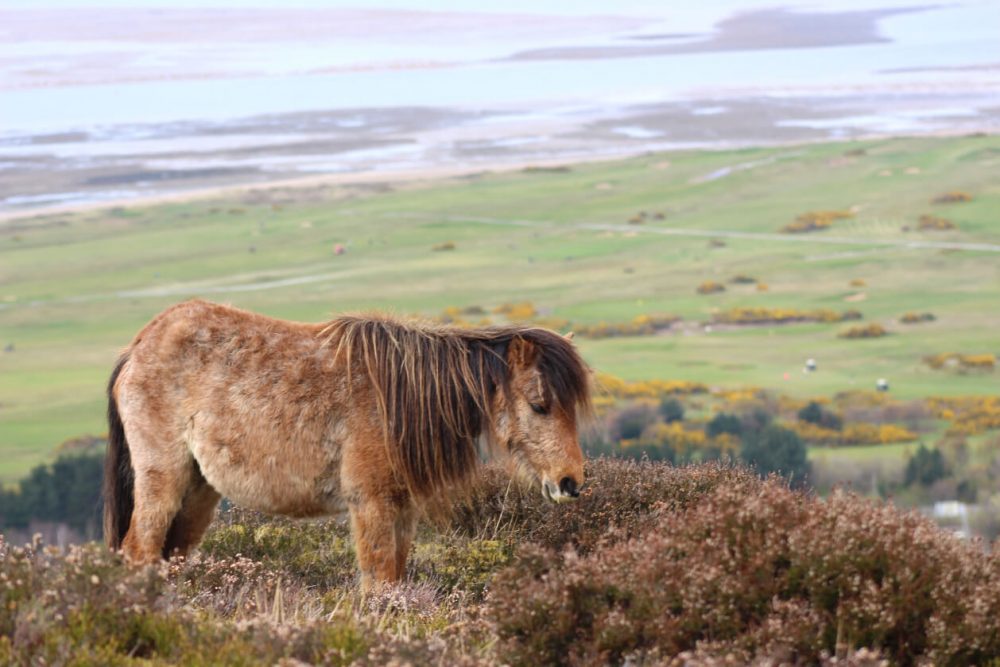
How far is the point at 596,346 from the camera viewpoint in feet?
268

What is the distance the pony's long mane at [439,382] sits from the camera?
7895 mm

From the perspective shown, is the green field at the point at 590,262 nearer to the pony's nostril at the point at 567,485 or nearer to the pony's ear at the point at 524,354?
the pony's ear at the point at 524,354

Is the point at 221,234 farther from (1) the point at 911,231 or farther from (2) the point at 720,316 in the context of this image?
(1) the point at 911,231

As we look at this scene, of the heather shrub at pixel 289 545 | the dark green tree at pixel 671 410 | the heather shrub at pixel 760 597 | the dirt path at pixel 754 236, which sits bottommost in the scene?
the dark green tree at pixel 671 410

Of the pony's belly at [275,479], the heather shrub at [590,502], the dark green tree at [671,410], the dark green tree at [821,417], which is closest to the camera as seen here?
the pony's belly at [275,479]

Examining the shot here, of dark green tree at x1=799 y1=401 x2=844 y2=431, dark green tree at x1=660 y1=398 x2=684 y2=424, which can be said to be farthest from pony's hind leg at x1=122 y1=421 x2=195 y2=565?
dark green tree at x1=799 y1=401 x2=844 y2=431

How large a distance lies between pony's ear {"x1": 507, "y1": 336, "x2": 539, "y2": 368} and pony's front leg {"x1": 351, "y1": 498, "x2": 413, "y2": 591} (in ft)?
3.08

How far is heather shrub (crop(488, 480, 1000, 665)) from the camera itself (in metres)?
5.81

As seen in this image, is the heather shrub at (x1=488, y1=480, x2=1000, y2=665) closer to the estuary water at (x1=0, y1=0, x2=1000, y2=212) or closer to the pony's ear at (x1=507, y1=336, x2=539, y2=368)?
the pony's ear at (x1=507, y1=336, x2=539, y2=368)

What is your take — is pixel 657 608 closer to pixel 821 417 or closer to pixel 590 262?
pixel 821 417

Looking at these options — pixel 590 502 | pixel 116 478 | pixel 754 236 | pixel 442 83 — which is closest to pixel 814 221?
pixel 754 236

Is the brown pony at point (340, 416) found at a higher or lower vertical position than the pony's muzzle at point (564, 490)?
higher

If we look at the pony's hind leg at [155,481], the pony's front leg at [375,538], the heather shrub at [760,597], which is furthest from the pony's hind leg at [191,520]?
the heather shrub at [760,597]

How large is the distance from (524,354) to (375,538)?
120cm
